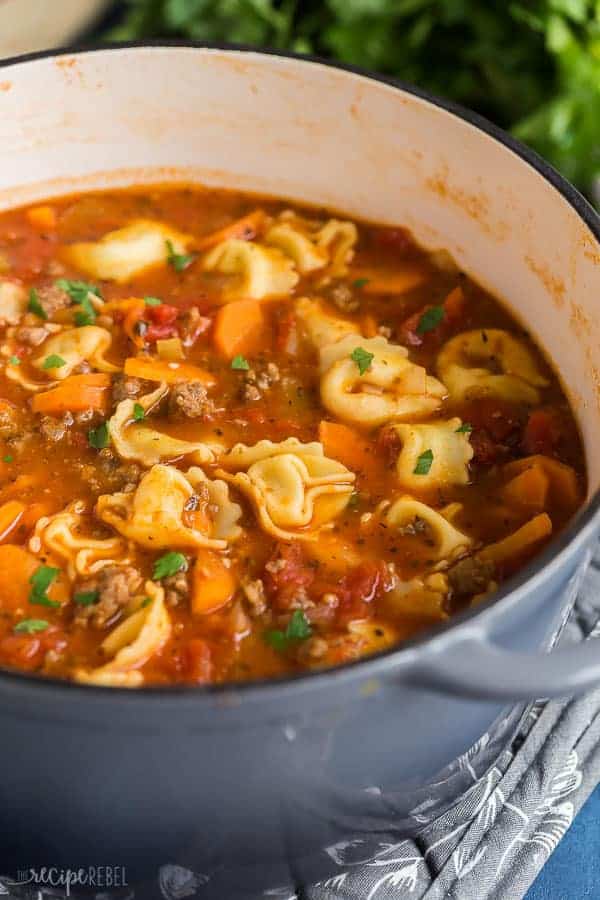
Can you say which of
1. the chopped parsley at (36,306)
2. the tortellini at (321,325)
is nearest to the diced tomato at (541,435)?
the tortellini at (321,325)

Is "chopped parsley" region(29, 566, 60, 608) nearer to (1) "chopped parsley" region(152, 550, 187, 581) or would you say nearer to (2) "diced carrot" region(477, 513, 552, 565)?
(1) "chopped parsley" region(152, 550, 187, 581)

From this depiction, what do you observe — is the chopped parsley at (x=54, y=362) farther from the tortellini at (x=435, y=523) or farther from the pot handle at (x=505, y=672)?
Answer: the pot handle at (x=505, y=672)

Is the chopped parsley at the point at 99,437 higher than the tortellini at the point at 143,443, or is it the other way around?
the tortellini at the point at 143,443

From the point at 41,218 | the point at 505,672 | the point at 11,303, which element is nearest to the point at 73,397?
the point at 11,303

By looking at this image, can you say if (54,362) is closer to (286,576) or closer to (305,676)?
(286,576)

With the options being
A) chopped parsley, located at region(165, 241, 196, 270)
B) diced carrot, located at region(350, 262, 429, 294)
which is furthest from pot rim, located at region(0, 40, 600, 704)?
chopped parsley, located at region(165, 241, 196, 270)

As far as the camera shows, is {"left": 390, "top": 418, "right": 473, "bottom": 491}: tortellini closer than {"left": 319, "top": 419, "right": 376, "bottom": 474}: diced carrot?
Yes

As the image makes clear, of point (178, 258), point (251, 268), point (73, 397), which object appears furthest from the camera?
point (178, 258)
